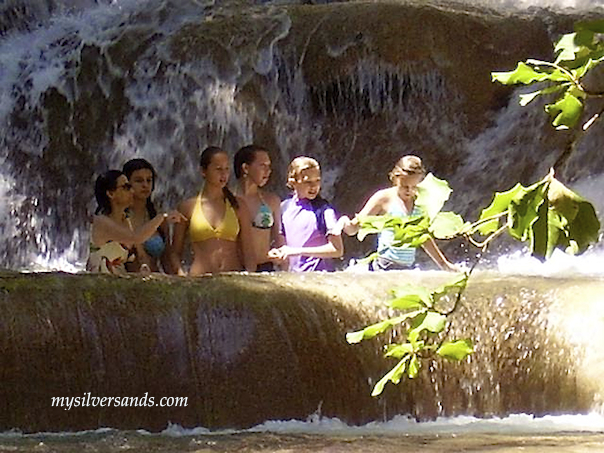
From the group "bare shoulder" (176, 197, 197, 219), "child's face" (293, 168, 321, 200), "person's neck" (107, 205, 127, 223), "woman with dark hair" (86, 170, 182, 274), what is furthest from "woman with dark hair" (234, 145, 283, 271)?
"person's neck" (107, 205, 127, 223)

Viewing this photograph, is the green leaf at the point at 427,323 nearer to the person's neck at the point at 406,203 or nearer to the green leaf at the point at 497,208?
the green leaf at the point at 497,208

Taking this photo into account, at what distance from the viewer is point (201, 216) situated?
20.6 ft

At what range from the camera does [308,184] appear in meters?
6.54

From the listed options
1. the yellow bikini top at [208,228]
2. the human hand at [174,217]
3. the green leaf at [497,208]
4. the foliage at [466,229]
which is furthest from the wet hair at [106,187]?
the green leaf at [497,208]

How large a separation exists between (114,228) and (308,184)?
1072 mm

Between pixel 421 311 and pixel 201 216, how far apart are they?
4974 mm

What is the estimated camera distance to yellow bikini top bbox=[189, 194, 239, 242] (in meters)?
6.24

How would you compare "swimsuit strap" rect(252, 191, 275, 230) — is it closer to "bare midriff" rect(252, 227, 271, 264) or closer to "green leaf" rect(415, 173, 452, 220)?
"bare midriff" rect(252, 227, 271, 264)

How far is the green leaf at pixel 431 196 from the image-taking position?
1318 millimetres

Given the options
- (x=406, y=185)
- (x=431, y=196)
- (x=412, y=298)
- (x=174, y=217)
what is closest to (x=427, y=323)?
(x=412, y=298)

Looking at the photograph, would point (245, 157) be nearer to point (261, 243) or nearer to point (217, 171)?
point (217, 171)

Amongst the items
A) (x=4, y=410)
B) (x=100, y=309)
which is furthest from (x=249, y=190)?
(x=4, y=410)

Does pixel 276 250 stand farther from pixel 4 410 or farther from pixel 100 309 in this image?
pixel 4 410

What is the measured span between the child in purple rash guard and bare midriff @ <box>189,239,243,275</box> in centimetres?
23
